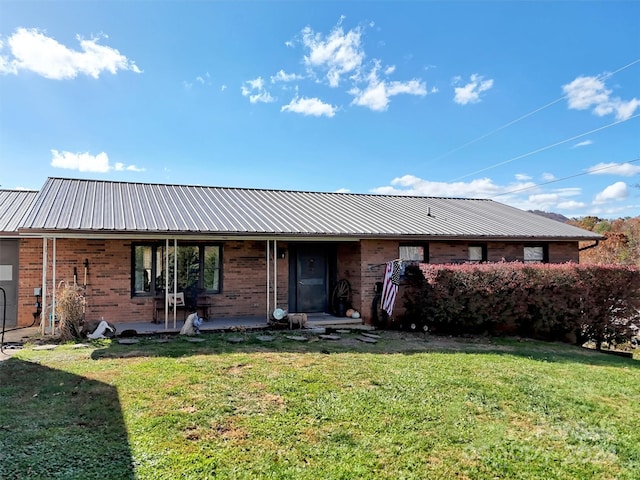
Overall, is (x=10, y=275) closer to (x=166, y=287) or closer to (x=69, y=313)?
(x=69, y=313)

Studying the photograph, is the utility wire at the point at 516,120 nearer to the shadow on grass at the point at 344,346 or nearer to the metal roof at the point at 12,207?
the shadow on grass at the point at 344,346

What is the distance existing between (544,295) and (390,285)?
379cm

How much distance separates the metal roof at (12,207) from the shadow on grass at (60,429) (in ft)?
17.7

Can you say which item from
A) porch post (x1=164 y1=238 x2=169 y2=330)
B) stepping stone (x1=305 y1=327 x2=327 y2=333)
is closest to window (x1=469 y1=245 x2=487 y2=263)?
stepping stone (x1=305 y1=327 x2=327 y2=333)

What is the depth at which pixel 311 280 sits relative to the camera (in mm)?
11711

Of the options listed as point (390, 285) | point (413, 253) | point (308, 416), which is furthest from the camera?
point (413, 253)

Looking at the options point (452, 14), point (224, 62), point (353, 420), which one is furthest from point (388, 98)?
point (353, 420)

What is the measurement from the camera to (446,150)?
78.7ft

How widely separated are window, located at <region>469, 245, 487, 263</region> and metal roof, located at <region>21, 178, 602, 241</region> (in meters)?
0.57

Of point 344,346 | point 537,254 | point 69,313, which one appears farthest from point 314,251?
point 537,254

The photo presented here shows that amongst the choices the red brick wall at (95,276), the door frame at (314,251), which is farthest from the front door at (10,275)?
the door frame at (314,251)

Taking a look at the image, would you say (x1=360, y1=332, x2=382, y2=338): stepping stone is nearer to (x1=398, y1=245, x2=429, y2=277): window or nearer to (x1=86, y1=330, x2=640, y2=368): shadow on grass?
(x1=86, y1=330, x2=640, y2=368): shadow on grass

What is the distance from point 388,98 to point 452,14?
5405 millimetres

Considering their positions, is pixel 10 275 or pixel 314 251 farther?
pixel 314 251
